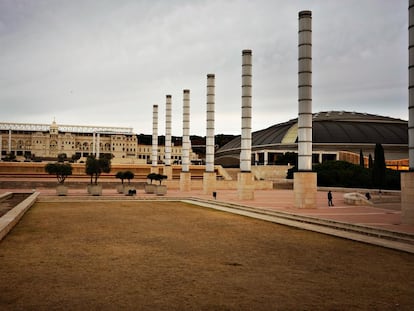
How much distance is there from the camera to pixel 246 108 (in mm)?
36250

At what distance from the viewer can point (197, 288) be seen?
351 inches

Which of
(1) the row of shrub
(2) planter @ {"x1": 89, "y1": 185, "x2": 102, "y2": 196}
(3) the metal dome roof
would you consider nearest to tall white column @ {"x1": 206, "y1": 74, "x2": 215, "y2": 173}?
(2) planter @ {"x1": 89, "y1": 185, "x2": 102, "y2": 196}

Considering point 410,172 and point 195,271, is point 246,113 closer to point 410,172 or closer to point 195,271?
point 410,172

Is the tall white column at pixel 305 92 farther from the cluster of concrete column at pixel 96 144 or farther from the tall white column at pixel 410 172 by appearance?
the cluster of concrete column at pixel 96 144

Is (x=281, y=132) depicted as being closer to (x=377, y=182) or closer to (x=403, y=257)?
(x=377, y=182)

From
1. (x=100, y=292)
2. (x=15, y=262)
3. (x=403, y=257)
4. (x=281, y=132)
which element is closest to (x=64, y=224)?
(x=15, y=262)

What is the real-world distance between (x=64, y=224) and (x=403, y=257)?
13.8 m

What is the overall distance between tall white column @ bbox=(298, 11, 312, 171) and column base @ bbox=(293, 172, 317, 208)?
602 millimetres

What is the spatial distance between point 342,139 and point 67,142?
10976 centimetres

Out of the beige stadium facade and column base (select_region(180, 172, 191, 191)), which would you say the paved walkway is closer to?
column base (select_region(180, 172, 191, 191))

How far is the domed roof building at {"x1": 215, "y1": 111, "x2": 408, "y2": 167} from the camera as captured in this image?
78.4 meters

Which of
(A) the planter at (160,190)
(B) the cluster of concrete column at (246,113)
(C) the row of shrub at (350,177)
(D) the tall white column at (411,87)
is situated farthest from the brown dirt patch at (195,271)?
(C) the row of shrub at (350,177)

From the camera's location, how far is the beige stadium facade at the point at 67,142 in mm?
153250

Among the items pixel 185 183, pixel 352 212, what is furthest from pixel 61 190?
pixel 352 212
